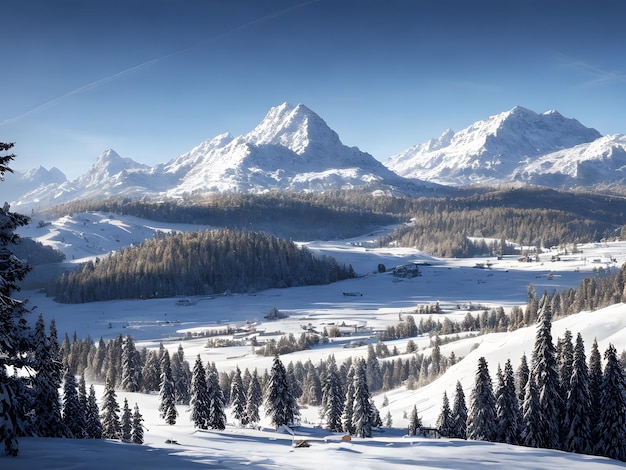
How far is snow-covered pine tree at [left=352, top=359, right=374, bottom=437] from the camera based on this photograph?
58.4 metres

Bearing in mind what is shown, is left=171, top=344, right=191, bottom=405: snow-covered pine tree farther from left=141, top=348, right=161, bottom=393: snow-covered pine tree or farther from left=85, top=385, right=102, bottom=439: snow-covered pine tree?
left=85, top=385, right=102, bottom=439: snow-covered pine tree

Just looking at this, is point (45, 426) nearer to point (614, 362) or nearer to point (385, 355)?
point (614, 362)

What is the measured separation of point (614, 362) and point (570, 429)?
6.62m

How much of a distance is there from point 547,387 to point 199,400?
31.9 metres

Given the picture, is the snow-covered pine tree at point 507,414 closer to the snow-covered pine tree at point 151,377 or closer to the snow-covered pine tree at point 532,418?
the snow-covered pine tree at point 532,418

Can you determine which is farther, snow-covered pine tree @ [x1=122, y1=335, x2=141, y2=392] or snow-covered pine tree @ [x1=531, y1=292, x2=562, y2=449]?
snow-covered pine tree @ [x1=122, y1=335, x2=141, y2=392]

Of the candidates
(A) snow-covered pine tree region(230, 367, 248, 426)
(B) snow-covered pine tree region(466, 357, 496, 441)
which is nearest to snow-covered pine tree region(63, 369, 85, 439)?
(A) snow-covered pine tree region(230, 367, 248, 426)

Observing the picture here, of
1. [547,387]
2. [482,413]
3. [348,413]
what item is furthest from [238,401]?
[547,387]

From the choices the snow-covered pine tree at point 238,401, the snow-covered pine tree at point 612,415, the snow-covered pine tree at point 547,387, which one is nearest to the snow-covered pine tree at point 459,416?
the snow-covered pine tree at point 547,387

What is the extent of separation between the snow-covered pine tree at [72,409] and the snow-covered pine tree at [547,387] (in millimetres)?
37365

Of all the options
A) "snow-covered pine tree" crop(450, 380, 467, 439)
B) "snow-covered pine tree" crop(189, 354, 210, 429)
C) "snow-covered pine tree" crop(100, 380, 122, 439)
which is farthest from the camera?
"snow-covered pine tree" crop(450, 380, 467, 439)

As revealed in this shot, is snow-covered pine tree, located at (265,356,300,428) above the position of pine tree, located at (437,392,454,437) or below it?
above

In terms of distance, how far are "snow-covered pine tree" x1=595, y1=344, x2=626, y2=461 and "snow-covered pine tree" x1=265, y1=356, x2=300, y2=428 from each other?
29013 millimetres

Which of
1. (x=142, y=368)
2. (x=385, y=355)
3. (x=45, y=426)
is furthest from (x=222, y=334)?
(x=45, y=426)
